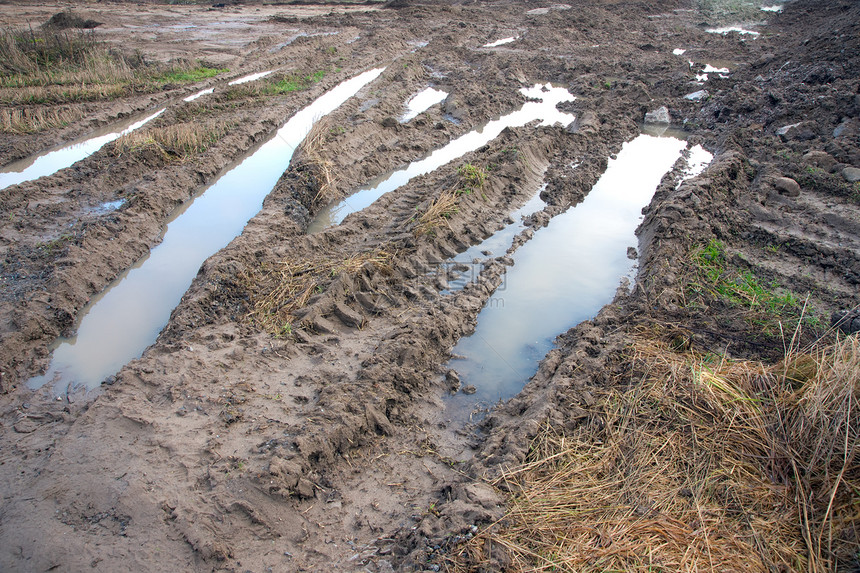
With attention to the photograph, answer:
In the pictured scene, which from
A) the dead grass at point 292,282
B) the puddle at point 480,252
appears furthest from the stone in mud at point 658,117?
the dead grass at point 292,282

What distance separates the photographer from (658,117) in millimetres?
13797

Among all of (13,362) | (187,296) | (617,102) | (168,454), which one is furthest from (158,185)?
(617,102)

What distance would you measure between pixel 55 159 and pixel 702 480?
42.7 ft

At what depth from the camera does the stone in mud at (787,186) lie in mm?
9070

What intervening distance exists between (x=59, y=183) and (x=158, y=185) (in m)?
1.78

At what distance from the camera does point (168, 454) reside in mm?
4551

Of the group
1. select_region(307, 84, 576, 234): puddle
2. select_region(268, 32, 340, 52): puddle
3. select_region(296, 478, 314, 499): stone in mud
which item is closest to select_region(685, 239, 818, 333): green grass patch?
select_region(296, 478, 314, 499): stone in mud

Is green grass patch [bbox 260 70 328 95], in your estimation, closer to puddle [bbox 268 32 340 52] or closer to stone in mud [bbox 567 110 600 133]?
puddle [bbox 268 32 340 52]

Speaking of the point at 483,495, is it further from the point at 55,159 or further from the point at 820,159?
the point at 55,159

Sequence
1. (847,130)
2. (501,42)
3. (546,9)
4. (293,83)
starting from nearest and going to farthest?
(847,130)
(293,83)
(501,42)
(546,9)

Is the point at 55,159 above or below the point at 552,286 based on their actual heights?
above

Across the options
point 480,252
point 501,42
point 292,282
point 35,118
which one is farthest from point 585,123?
point 35,118

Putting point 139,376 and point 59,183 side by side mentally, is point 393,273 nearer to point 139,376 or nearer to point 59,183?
point 139,376

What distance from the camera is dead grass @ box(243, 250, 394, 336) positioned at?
6.41 m
